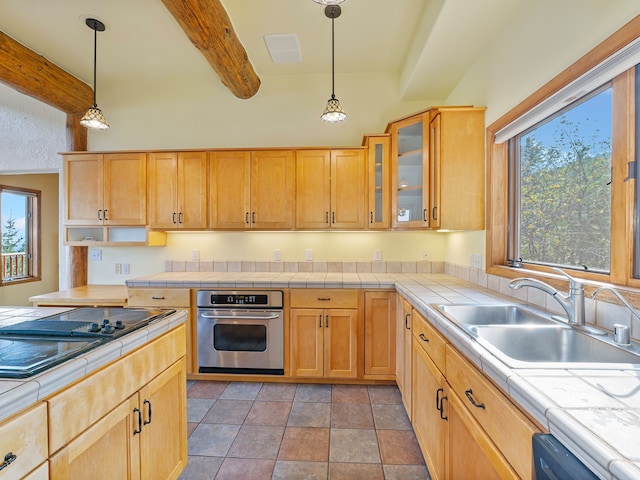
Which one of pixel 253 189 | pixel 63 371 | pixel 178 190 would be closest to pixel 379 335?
pixel 253 189

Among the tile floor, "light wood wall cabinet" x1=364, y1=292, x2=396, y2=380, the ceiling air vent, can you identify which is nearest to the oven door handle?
the tile floor

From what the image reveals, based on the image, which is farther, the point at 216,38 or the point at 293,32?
the point at 293,32

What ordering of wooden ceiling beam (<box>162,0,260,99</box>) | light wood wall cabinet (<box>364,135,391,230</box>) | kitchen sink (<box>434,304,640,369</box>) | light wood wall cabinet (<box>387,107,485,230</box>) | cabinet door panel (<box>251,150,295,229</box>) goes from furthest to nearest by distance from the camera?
cabinet door panel (<box>251,150,295,229</box>), light wood wall cabinet (<box>364,135,391,230</box>), light wood wall cabinet (<box>387,107,485,230</box>), wooden ceiling beam (<box>162,0,260,99</box>), kitchen sink (<box>434,304,640,369</box>)

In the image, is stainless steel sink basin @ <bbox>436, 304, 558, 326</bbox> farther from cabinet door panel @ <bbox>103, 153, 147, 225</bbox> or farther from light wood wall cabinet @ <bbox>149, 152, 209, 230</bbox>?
cabinet door panel @ <bbox>103, 153, 147, 225</bbox>

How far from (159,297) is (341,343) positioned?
1.67 metres

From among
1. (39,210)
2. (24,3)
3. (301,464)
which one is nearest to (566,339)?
(301,464)

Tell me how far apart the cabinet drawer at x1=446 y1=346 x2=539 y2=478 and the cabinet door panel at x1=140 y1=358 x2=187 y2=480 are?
127 centimetres

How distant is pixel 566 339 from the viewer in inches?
49.0

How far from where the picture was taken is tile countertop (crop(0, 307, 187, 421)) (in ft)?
2.27

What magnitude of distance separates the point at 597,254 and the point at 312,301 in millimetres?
1860

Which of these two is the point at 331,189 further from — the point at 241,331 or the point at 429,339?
the point at 429,339

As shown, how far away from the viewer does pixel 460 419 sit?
3.85 feet

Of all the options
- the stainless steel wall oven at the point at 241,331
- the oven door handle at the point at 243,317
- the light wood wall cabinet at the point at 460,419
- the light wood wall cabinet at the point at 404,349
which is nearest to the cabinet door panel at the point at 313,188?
the stainless steel wall oven at the point at 241,331

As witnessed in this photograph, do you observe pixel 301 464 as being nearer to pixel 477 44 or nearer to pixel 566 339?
pixel 566 339
